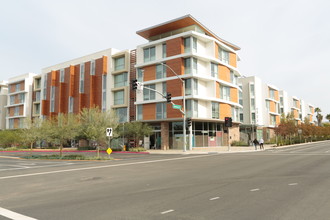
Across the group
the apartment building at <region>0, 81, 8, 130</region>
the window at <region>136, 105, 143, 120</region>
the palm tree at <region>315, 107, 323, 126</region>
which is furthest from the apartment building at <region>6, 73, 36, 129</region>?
the palm tree at <region>315, 107, 323, 126</region>

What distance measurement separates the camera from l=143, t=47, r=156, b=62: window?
39.6 metres

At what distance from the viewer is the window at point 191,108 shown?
35.1 metres

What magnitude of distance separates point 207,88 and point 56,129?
22.6 meters

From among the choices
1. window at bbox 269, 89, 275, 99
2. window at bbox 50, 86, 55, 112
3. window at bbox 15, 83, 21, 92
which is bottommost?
window at bbox 50, 86, 55, 112

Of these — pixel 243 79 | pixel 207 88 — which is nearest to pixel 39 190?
pixel 207 88

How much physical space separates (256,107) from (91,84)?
3817 cm

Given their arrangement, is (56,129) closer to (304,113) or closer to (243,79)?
(243,79)

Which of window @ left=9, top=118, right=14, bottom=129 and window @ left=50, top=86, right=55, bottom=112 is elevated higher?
window @ left=50, top=86, right=55, bottom=112

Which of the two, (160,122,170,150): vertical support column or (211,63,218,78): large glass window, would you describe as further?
(211,63,218,78): large glass window

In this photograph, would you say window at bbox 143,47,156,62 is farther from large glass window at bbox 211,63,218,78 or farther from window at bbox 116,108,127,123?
window at bbox 116,108,127,123

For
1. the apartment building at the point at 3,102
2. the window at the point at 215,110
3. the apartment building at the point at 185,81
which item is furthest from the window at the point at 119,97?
the apartment building at the point at 3,102

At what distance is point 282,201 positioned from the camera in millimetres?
5945

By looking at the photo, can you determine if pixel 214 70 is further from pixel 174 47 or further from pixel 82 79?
pixel 82 79

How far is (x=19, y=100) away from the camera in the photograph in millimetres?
62594
